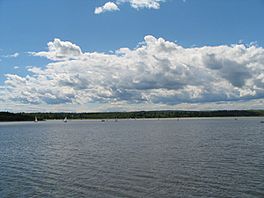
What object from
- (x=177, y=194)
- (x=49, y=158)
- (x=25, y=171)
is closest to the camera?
(x=177, y=194)

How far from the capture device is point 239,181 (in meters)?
27.0

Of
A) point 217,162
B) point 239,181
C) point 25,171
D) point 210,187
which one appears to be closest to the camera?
point 210,187

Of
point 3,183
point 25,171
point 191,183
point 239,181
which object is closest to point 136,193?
point 191,183

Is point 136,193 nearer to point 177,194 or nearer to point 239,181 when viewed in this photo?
point 177,194

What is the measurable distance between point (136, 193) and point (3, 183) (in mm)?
11953

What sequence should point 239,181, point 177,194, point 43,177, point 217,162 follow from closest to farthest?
point 177,194 → point 239,181 → point 43,177 → point 217,162

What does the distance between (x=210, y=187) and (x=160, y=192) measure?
3954mm

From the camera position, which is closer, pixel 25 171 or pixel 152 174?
pixel 152 174

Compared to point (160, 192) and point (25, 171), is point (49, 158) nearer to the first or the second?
point (25, 171)

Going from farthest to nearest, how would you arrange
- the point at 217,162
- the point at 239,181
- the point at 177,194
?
the point at 217,162 < the point at 239,181 < the point at 177,194

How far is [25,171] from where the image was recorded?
3403 centimetres

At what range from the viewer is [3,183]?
28500 millimetres

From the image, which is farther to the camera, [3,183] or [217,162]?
[217,162]

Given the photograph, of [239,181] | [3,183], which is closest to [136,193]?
[239,181]
